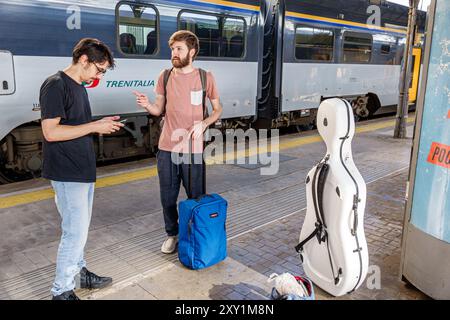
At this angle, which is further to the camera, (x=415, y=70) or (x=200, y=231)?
(x=415, y=70)

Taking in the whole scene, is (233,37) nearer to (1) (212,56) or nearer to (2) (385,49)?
(1) (212,56)

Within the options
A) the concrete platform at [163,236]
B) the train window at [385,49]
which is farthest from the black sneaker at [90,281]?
the train window at [385,49]

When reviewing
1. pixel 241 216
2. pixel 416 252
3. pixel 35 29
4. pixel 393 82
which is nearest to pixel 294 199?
pixel 241 216

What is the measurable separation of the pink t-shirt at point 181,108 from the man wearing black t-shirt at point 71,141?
807 mm

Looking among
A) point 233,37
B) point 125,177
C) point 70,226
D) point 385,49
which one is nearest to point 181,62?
point 70,226

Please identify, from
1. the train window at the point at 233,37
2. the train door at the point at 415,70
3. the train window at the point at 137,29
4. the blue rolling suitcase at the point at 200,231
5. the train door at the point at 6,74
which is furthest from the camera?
the train door at the point at 415,70

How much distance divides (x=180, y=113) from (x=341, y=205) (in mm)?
1482

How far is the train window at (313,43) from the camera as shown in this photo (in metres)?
9.29

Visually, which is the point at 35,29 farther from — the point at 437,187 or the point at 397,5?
the point at 397,5

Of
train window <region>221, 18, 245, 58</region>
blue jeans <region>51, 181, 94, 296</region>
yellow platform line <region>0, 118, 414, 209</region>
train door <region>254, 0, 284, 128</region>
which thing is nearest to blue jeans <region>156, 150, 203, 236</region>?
blue jeans <region>51, 181, 94, 296</region>

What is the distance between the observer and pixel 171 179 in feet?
12.0

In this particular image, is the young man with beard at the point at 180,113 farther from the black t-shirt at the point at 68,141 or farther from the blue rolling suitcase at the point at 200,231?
the black t-shirt at the point at 68,141

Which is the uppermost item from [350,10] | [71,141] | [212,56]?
[350,10]

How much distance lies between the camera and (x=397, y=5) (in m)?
12.5
